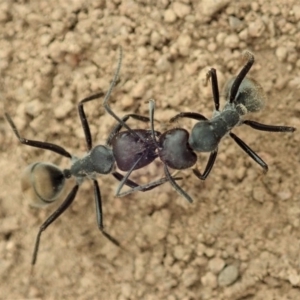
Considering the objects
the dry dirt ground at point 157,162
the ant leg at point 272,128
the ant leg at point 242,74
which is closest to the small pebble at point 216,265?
the dry dirt ground at point 157,162

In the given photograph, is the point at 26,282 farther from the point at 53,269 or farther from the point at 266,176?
the point at 266,176

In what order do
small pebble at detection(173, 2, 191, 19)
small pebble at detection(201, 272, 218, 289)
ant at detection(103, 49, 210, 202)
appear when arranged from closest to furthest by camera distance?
ant at detection(103, 49, 210, 202) → small pebble at detection(201, 272, 218, 289) → small pebble at detection(173, 2, 191, 19)

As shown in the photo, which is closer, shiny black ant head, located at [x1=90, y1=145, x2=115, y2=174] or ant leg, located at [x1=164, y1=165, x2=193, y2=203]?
ant leg, located at [x1=164, y1=165, x2=193, y2=203]

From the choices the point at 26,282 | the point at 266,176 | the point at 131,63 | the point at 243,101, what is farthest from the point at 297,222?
the point at 26,282

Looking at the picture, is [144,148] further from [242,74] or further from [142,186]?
[242,74]

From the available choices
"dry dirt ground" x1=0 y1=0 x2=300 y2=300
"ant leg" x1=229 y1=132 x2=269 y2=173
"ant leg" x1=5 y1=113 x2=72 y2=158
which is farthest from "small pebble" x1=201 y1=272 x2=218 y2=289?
"ant leg" x1=5 y1=113 x2=72 y2=158

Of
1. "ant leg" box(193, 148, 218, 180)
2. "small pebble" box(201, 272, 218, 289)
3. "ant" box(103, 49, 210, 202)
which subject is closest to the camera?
"ant" box(103, 49, 210, 202)

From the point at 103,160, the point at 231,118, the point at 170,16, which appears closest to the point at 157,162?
the point at 103,160

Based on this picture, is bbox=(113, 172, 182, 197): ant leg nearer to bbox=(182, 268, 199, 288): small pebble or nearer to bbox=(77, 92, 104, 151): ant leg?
bbox=(77, 92, 104, 151): ant leg
